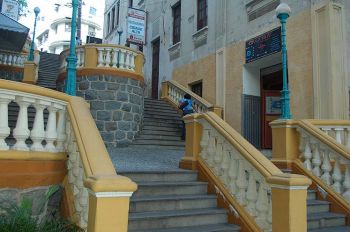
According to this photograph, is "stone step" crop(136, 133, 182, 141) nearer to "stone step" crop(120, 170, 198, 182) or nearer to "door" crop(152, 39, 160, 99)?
"stone step" crop(120, 170, 198, 182)

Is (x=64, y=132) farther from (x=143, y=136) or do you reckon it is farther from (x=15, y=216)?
(x=143, y=136)

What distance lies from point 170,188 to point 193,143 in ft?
3.90

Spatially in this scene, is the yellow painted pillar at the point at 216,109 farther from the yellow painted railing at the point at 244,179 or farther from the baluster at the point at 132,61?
the yellow painted railing at the point at 244,179

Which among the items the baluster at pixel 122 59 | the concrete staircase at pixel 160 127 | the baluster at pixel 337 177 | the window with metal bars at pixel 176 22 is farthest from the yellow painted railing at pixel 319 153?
the window with metal bars at pixel 176 22

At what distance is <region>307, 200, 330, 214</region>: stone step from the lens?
6043 millimetres

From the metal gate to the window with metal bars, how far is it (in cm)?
662

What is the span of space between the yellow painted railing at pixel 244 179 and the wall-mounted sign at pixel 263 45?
5.70 metres

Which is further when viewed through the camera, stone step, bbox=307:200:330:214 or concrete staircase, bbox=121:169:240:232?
stone step, bbox=307:200:330:214

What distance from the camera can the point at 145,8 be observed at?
71.6ft

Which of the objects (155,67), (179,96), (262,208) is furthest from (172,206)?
(155,67)

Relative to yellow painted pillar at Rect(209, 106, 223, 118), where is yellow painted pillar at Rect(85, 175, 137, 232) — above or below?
below

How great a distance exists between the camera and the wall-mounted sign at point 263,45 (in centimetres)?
1104

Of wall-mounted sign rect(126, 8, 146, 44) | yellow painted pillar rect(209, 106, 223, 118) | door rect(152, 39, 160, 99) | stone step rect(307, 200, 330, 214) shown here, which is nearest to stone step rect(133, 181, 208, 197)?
stone step rect(307, 200, 330, 214)

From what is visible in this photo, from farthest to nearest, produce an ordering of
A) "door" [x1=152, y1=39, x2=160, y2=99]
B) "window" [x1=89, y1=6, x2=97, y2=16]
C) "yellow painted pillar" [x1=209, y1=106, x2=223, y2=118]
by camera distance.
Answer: "window" [x1=89, y1=6, x2=97, y2=16] < "door" [x1=152, y1=39, x2=160, y2=99] < "yellow painted pillar" [x1=209, y1=106, x2=223, y2=118]
